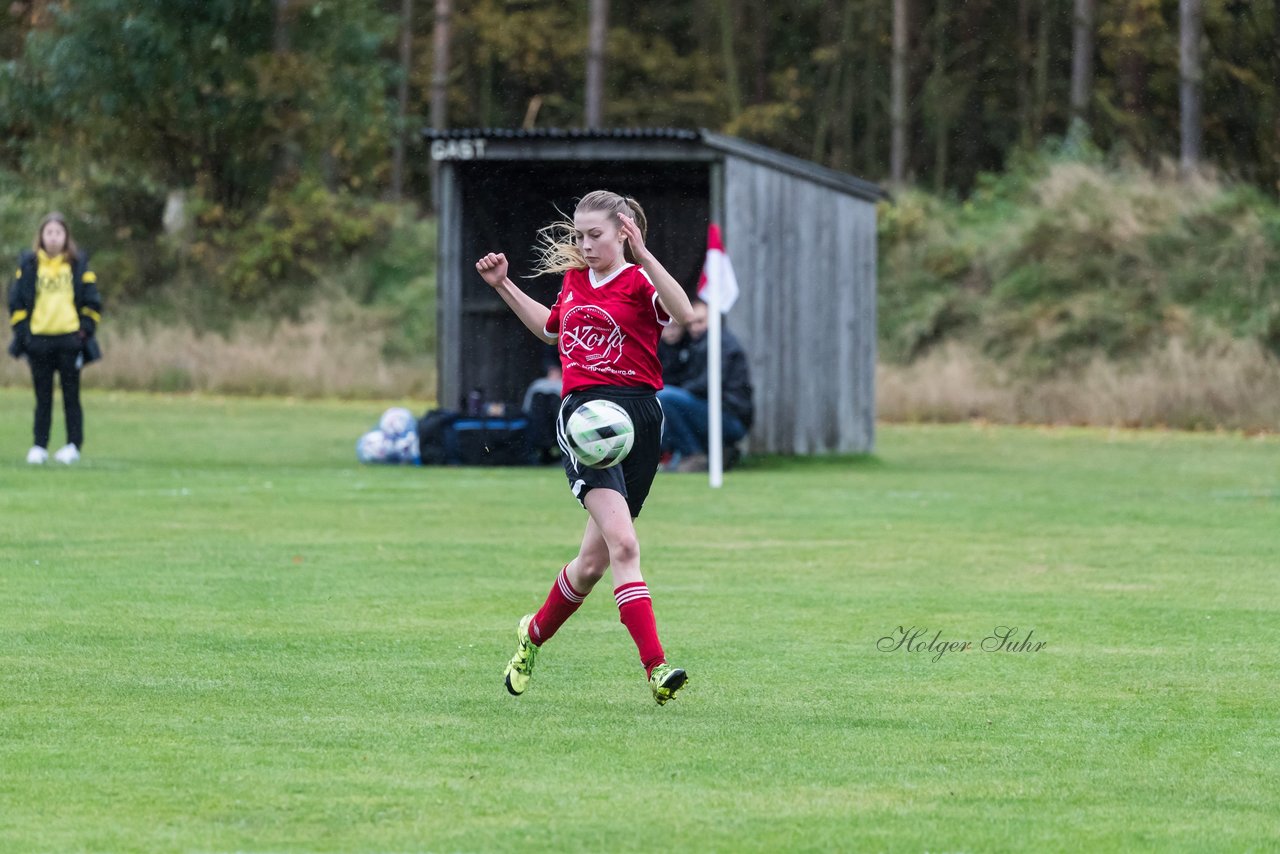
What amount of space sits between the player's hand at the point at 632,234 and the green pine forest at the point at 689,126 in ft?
74.3

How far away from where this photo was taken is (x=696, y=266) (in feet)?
81.9

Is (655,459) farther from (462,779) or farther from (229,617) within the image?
(229,617)

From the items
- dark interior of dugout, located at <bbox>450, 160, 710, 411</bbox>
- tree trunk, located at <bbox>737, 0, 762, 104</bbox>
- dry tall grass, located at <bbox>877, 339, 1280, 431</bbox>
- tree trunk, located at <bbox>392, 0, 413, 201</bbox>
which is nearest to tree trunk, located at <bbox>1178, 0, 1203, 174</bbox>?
dry tall grass, located at <bbox>877, 339, 1280, 431</bbox>

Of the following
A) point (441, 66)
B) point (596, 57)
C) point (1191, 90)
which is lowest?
point (1191, 90)

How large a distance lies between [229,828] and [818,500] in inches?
464

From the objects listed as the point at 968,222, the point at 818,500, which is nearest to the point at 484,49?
the point at 968,222

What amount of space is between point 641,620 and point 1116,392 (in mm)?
23653

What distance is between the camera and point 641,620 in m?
7.44

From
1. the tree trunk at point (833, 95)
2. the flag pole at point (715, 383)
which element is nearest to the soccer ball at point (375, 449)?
the flag pole at point (715, 383)

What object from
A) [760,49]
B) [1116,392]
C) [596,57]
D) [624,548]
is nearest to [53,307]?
[624,548]

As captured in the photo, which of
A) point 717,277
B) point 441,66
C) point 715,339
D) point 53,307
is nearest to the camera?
point 715,339

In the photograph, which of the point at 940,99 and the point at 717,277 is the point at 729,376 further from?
the point at 940,99

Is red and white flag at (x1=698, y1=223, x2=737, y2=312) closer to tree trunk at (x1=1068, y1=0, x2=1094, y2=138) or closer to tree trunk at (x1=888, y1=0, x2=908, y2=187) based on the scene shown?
tree trunk at (x1=1068, y1=0, x2=1094, y2=138)

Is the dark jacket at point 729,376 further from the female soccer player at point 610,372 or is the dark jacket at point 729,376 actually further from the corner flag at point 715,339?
the female soccer player at point 610,372
